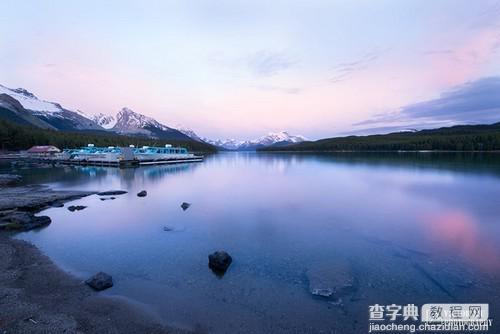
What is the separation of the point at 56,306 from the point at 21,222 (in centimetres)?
1172

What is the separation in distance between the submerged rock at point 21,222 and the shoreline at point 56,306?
5.46m

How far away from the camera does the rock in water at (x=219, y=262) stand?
Answer: 446 inches

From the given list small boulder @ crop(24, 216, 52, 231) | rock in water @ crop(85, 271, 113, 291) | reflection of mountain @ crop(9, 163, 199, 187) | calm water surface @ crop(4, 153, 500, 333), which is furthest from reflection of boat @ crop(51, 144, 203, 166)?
rock in water @ crop(85, 271, 113, 291)

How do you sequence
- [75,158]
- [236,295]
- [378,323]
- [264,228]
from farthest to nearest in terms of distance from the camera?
1. [75,158]
2. [264,228]
3. [236,295]
4. [378,323]

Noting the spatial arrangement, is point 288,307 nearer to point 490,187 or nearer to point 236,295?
point 236,295

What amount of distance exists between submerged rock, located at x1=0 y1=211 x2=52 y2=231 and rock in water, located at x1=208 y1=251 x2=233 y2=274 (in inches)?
505

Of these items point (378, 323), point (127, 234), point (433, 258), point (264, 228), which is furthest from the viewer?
point (264, 228)

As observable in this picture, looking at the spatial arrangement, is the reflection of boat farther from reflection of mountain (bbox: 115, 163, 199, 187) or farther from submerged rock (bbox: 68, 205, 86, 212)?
submerged rock (bbox: 68, 205, 86, 212)

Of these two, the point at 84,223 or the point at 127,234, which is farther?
the point at 84,223

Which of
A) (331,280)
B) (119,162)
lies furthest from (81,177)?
(331,280)

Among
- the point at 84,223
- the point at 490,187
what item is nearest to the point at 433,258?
the point at 84,223

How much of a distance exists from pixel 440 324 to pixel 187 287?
811 centimetres

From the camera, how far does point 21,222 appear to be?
661 inches

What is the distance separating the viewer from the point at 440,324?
802 centimetres
